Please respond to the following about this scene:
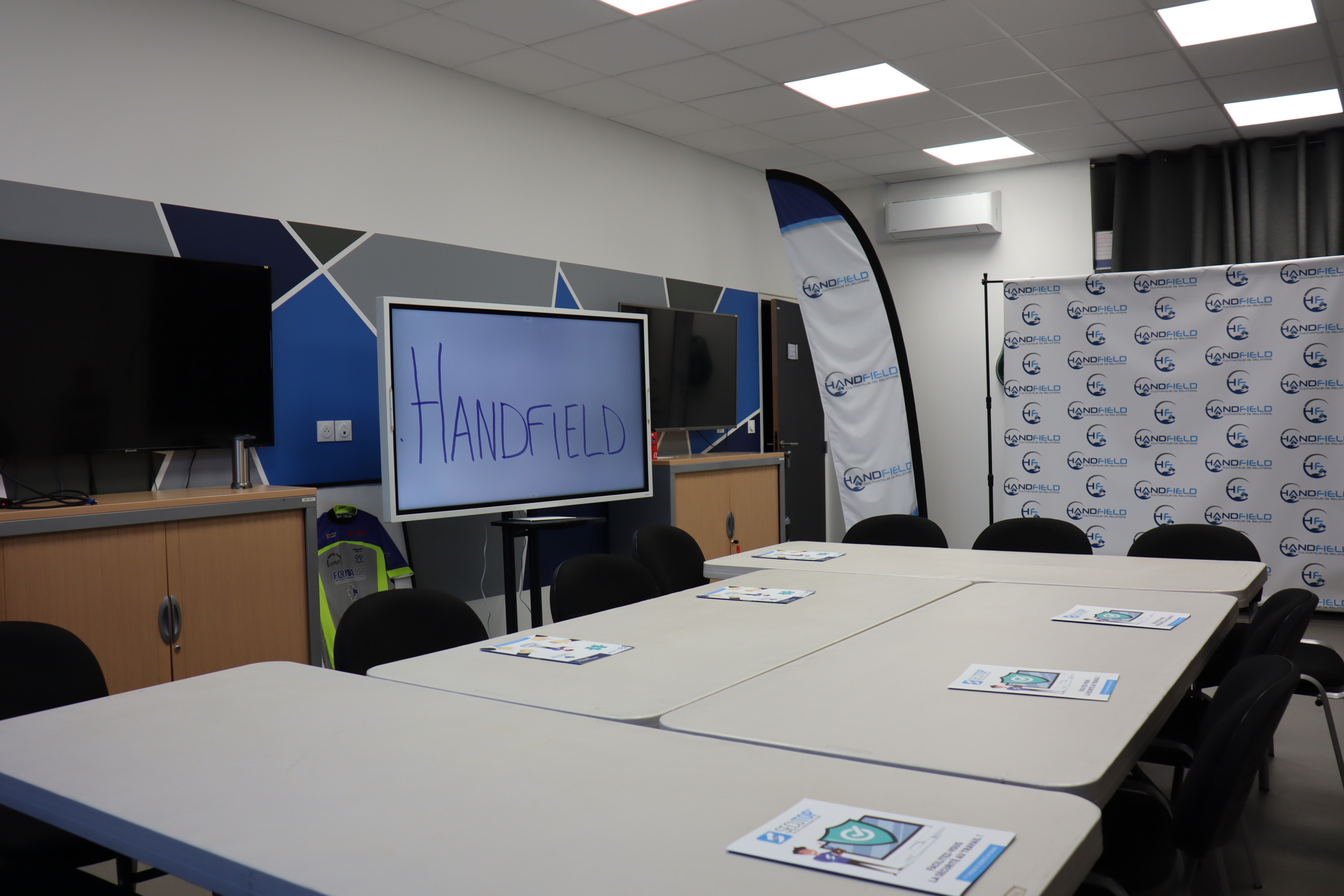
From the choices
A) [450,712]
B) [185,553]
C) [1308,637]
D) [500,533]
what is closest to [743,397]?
[500,533]

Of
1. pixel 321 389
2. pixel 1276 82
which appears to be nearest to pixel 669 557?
pixel 321 389

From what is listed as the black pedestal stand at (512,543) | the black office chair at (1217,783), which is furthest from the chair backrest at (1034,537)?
the black office chair at (1217,783)

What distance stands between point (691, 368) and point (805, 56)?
1.96 meters

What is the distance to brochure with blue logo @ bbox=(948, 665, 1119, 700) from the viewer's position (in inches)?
65.1

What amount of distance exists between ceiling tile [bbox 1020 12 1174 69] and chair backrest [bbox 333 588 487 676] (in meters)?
3.69

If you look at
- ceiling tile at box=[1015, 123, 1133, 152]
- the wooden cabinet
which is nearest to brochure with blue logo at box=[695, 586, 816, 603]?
the wooden cabinet

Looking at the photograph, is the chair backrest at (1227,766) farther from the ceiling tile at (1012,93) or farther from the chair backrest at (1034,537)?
the ceiling tile at (1012,93)

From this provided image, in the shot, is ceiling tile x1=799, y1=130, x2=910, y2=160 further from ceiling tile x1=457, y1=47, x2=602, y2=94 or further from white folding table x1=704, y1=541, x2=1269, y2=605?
white folding table x1=704, y1=541, x2=1269, y2=605

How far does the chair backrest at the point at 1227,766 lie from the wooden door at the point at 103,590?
8.98ft

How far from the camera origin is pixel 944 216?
6973 millimetres

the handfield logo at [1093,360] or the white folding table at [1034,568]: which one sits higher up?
the handfield logo at [1093,360]

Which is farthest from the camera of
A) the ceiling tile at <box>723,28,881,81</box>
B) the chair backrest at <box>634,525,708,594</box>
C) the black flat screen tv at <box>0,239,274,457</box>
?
the ceiling tile at <box>723,28,881,81</box>

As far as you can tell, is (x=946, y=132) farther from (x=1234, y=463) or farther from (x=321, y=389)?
(x=321, y=389)

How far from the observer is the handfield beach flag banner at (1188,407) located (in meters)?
5.46
